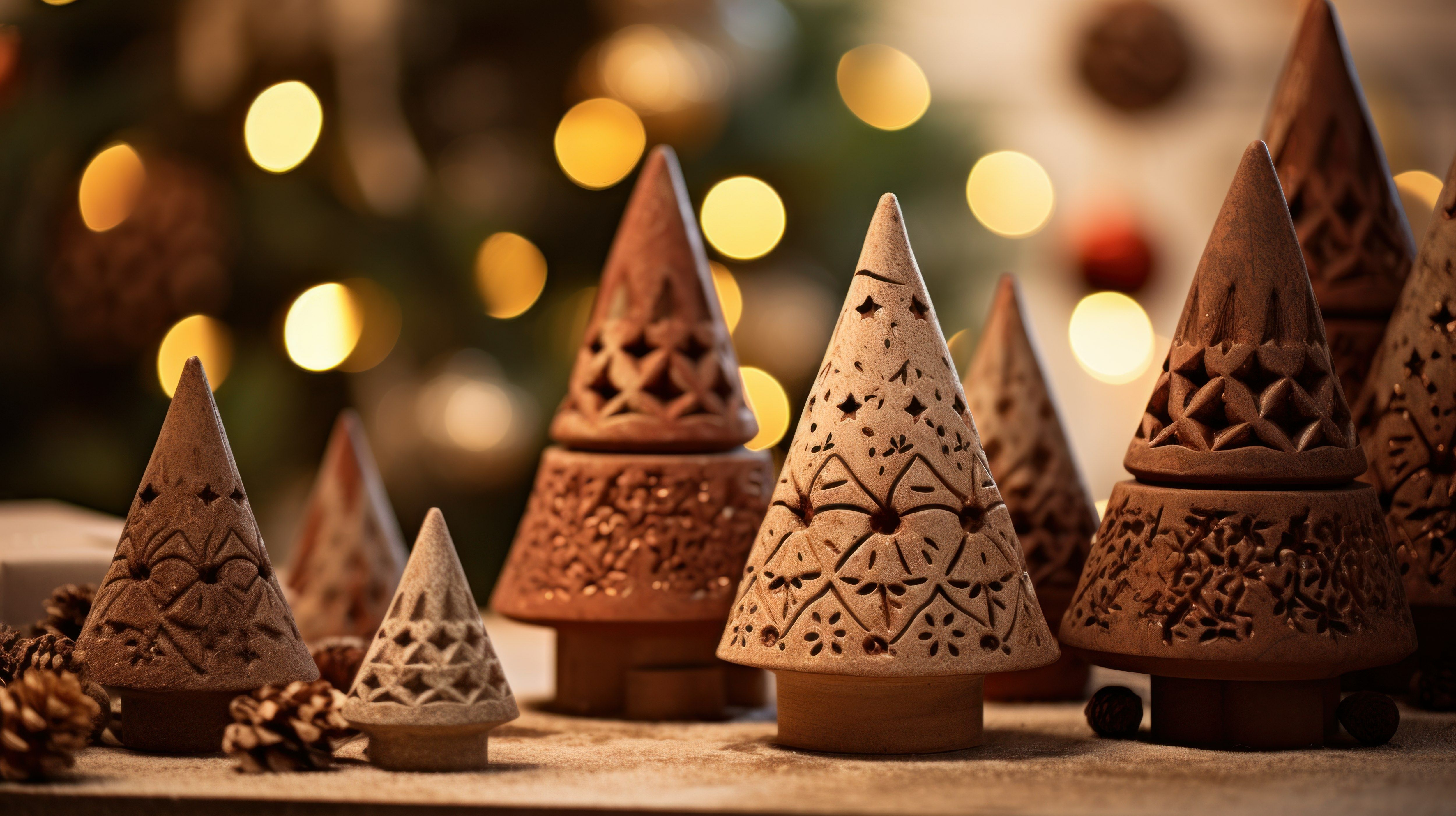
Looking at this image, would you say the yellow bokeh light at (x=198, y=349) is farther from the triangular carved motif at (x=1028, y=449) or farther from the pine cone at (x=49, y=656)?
the triangular carved motif at (x=1028, y=449)

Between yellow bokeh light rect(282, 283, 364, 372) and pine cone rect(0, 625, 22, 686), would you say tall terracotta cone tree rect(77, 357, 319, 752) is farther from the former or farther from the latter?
yellow bokeh light rect(282, 283, 364, 372)

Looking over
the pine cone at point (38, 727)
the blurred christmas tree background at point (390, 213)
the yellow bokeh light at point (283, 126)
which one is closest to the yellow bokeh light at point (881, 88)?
the blurred christmas tree background at point (390, 213)

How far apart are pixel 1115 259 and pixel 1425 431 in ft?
6.99

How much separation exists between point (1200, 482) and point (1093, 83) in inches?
99.8

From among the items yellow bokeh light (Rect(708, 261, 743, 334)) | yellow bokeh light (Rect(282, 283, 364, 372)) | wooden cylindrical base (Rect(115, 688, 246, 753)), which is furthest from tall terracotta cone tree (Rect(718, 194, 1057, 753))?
yellow bokeh light (Rect(282, 283, 364, 372))

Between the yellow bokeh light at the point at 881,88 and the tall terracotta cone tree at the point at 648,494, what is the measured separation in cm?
147

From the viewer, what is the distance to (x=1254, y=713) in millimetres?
1785

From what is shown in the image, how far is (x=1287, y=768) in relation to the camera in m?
1.66

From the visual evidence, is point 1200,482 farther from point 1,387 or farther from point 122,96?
point 1,387

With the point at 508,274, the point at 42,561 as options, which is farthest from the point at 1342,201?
the point at 42,561

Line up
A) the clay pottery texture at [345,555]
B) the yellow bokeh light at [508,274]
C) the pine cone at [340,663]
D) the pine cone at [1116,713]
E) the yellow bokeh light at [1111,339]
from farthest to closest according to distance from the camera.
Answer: the yellow bokeh light at [1111,339]
the yellow bokeh light at [508,274]
the clay pottery texture at [345,555]
the pine cone at [340,663]
the pine cone at [1116,713]

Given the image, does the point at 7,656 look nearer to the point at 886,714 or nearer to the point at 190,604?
the point at 190,604

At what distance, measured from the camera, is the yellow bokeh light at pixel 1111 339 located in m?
4.82

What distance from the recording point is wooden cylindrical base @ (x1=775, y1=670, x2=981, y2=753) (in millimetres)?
1752
